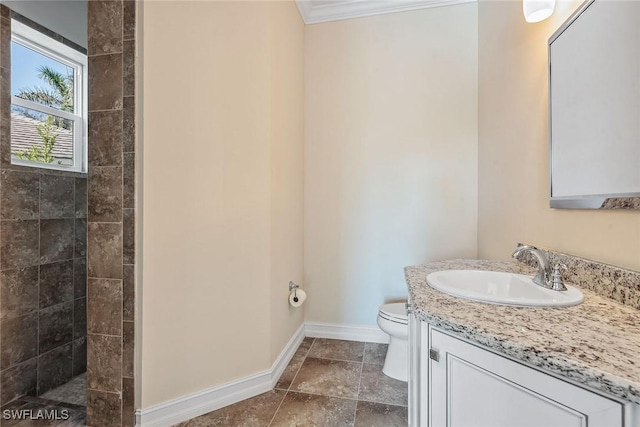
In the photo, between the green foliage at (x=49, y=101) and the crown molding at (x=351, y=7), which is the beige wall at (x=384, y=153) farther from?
the green foliage at (x=49, y=101)

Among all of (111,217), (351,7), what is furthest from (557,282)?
(351,7)

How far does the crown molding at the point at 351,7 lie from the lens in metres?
2.11

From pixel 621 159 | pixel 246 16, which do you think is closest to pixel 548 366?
pixel 621 159

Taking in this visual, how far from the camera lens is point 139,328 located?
1326 millimetres

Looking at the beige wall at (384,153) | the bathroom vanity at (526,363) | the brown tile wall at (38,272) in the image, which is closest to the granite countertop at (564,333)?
the bathroom vanity at (526,363)

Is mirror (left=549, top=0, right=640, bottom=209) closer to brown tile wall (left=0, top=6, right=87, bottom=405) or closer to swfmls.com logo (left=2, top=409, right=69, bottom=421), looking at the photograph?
swfmls.com logo (left=2, top=409, right=69, bottom=421)

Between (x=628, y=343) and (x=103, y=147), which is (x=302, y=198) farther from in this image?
(x=628, y=343)

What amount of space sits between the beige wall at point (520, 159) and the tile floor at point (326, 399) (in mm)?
1126

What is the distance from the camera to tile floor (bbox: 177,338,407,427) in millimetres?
1373

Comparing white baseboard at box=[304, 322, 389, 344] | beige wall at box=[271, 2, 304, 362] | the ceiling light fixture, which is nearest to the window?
beige wall at box=[271, 2, 304, 362]

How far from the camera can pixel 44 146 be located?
1.81 meters

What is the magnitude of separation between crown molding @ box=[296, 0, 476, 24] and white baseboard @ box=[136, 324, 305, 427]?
2.66 m

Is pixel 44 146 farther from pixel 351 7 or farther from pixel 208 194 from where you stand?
pixel 351 7

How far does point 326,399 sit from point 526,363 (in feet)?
4.12
